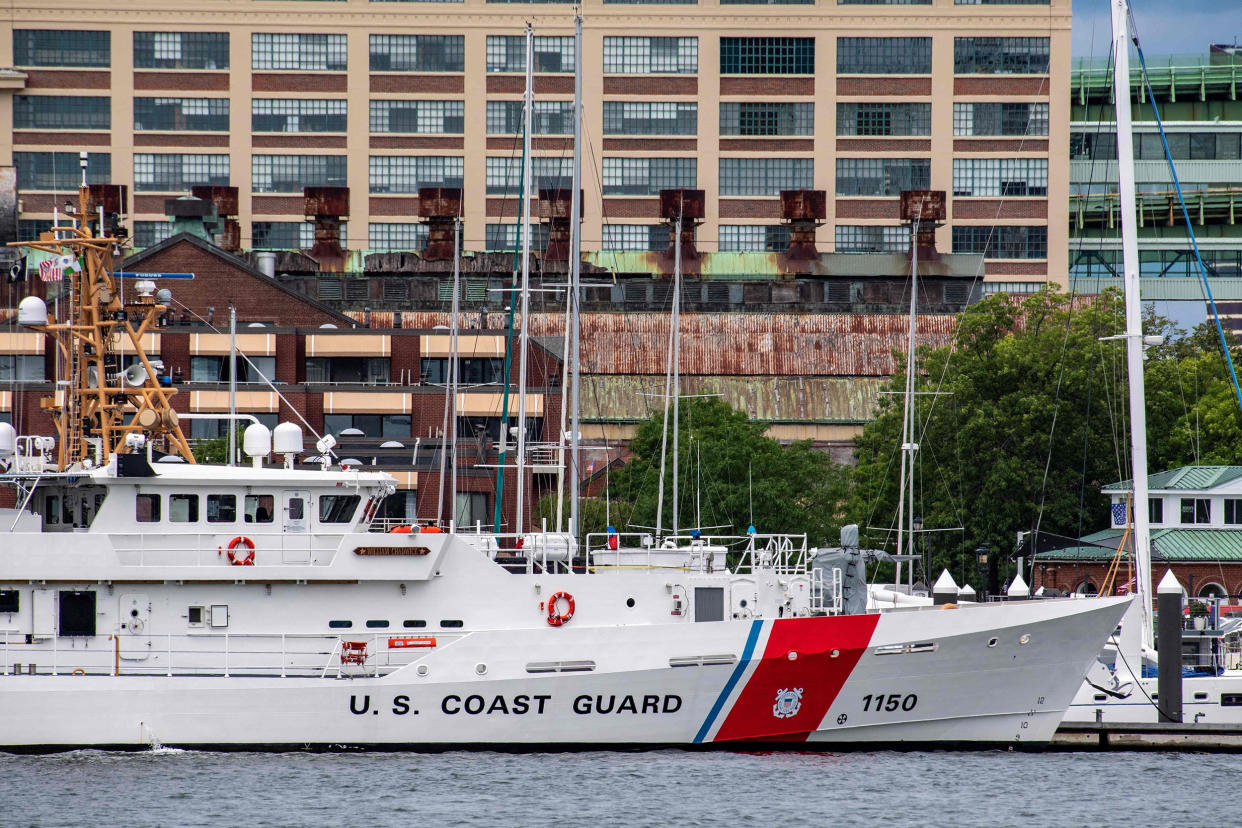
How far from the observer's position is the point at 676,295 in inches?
2188

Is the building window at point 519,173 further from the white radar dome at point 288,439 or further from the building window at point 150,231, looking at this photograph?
the white radar dome at point 288,439

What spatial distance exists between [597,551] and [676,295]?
23.2 m

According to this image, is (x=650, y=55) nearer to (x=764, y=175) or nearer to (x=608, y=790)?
(x=764, y=175)

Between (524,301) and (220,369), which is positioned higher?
(524,301)

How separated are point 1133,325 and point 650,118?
67.3 metres

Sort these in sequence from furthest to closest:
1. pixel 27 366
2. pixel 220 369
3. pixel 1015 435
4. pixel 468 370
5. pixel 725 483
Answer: pixel 468 370, pixel 27 366, pixel 220 369, pixel 1015 435, pixel 725 483

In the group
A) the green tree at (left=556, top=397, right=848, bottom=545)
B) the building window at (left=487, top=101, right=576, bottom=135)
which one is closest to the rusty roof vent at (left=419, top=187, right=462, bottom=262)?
the building window at (left=487, top=101, right=576, bottom=135)

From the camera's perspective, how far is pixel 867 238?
335 feet

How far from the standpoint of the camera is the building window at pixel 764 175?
334ft

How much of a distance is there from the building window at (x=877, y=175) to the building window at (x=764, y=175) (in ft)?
6.29

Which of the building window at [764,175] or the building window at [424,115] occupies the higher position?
the building window at [424,115]

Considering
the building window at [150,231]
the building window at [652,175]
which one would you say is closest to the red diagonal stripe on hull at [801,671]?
the building window at [652,175]

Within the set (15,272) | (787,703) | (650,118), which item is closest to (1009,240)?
(650,118)

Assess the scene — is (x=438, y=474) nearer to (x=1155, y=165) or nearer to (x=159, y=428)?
(x=159, y=428)
